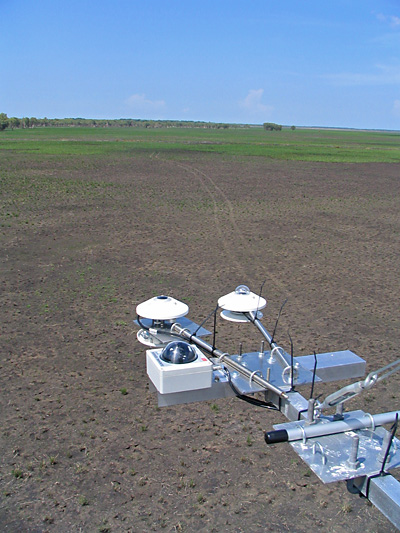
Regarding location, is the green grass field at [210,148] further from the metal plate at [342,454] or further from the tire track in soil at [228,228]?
the metal plate at [342,454]

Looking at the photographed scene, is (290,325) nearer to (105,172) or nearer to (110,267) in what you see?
(110,267)

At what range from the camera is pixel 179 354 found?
3559mm

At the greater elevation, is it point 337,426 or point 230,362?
point 337,426

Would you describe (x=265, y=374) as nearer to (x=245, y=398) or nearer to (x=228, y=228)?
(x=245, y=398)

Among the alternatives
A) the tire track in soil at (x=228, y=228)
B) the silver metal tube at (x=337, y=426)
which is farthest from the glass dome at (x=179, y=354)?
the tire track in soil at (x=228, y=228)

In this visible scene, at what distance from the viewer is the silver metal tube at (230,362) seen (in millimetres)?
3414

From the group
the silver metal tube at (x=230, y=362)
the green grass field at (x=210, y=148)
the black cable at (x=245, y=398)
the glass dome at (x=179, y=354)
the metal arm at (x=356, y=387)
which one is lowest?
the green grass field at (x=210, y=148)

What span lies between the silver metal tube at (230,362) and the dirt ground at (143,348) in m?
2.67

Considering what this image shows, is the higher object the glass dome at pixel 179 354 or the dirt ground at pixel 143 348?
the glass dome at pixel 179 354

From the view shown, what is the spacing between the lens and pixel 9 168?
44.4 meters

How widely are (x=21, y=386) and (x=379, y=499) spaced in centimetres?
749

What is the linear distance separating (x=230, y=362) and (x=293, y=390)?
0.53 m

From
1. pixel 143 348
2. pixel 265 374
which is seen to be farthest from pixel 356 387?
pixel 143 348

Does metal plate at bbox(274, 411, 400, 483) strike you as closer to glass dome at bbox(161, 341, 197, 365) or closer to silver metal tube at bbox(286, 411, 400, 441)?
silver metal tube at bbox(286, 411, 400, 441)
